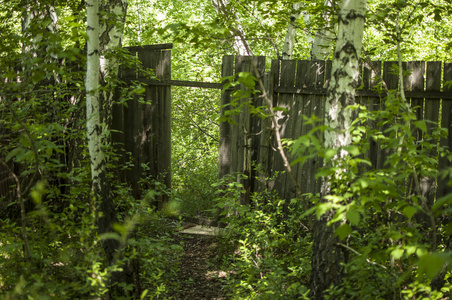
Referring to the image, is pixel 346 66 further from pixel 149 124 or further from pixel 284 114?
pixel 149 124

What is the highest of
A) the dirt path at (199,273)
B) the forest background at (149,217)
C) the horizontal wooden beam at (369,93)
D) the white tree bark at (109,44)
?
the white tree bark at (109,44)

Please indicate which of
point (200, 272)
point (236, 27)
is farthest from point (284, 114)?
point (236, 27)

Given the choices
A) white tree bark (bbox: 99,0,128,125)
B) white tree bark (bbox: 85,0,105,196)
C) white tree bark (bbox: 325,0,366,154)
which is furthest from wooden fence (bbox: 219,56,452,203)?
white tree bark (bbox: 85,0,105,196)

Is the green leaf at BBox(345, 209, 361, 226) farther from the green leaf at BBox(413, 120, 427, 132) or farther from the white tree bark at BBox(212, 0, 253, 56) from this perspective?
the white tree bark at BBox(212, 0, 253, 56)

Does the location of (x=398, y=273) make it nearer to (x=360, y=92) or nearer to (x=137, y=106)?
(x=360, y=92)

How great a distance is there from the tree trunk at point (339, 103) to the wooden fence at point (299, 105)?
1136 millimetres

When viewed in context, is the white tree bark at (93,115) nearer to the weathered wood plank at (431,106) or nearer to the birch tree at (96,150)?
the birch tree at (96,150)

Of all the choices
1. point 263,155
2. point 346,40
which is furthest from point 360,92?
point 346,40

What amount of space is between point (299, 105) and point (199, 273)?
217 cm

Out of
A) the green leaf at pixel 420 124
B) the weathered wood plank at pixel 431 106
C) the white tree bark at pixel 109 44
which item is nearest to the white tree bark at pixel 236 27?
the white tree bark at pixel 109 44

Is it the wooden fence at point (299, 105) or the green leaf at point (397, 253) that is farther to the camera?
the wooden fence at point (299, 105)

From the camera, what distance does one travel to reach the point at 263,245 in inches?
163

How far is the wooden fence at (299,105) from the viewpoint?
4.45 m

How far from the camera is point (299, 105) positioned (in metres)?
4.94
